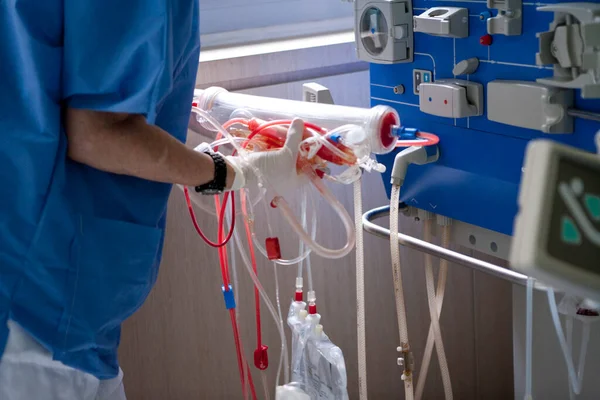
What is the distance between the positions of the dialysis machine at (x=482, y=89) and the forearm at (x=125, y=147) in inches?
21.7

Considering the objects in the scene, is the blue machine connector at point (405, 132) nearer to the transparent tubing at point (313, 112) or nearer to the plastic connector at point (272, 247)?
the transparent tubing at point (313, 112)

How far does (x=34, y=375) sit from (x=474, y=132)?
95cm

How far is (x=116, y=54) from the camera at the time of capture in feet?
4.17

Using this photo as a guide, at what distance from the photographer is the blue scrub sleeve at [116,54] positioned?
1.25m

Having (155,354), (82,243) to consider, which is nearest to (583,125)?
(82,243)

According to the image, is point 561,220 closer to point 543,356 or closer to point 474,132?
point 474,132

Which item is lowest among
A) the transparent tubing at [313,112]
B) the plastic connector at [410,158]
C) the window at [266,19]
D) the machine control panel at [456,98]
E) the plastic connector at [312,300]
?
the plastic connector at [312,300]

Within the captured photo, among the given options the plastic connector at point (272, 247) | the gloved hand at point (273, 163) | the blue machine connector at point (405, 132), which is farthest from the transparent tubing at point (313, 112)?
the plastic connector at point (272, 247)

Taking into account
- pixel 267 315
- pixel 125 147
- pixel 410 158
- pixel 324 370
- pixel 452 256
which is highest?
pixel 125 147

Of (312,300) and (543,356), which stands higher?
(312,300)

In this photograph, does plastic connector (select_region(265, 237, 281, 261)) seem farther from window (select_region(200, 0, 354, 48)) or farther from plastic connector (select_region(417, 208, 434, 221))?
window (select_region(200, 0, 354, 48))

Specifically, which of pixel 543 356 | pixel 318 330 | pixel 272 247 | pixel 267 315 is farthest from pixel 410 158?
pixel 267 315

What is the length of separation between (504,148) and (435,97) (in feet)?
0.58

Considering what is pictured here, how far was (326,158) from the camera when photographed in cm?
151
